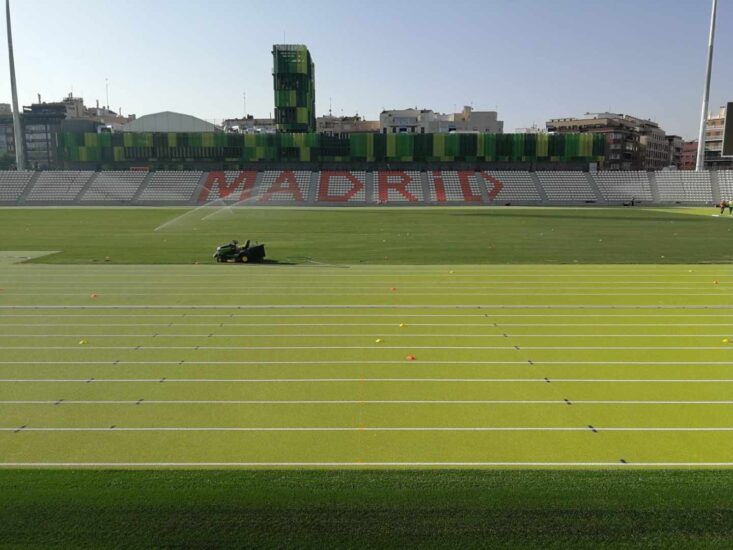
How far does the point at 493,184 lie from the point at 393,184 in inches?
487

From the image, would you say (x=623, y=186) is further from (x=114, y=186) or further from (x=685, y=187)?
(x=114, y=186)

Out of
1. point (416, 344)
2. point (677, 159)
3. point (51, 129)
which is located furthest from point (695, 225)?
point (51, 129)

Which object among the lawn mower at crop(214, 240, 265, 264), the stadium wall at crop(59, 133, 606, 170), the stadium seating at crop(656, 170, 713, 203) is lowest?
the lawn mower at crop(214, 240, 265, 264)

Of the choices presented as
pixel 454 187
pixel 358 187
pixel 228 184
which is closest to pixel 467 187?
pixel 454 187

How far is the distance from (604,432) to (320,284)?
11.5 meters

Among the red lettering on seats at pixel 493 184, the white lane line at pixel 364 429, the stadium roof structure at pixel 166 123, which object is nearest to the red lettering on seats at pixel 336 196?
the red lettering on seats at pixel 493 184

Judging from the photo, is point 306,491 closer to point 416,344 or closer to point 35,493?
point 35,493

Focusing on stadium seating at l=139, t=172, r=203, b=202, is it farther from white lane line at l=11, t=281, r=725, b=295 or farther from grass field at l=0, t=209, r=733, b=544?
white lane line at l=11, t=281, r=725, b=295

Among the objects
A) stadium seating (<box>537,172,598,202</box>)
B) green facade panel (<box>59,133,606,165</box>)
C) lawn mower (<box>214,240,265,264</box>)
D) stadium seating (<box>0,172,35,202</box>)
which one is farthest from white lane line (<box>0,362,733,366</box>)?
stadium seating (<box>0,172,35,202</box>)

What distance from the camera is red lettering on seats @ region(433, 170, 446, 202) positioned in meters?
70.5

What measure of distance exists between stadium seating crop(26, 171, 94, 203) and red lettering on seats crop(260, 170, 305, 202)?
22.5 meters

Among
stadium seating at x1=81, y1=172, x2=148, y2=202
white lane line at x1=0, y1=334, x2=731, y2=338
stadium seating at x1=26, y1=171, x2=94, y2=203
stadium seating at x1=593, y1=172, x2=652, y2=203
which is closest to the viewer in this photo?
white lane line at x1=0, y1=334, x2=731, y2=338

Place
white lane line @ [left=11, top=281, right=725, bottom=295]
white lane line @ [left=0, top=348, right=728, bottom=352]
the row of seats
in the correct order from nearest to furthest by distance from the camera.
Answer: white lane line @ [left=0, top=348, right=728, bottom=352] → white lane line @ [left=11, top=281, right=725, bottom=295] → the row of seats

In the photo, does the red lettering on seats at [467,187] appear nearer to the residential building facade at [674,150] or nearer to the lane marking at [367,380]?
the lane marking at [367,380]
